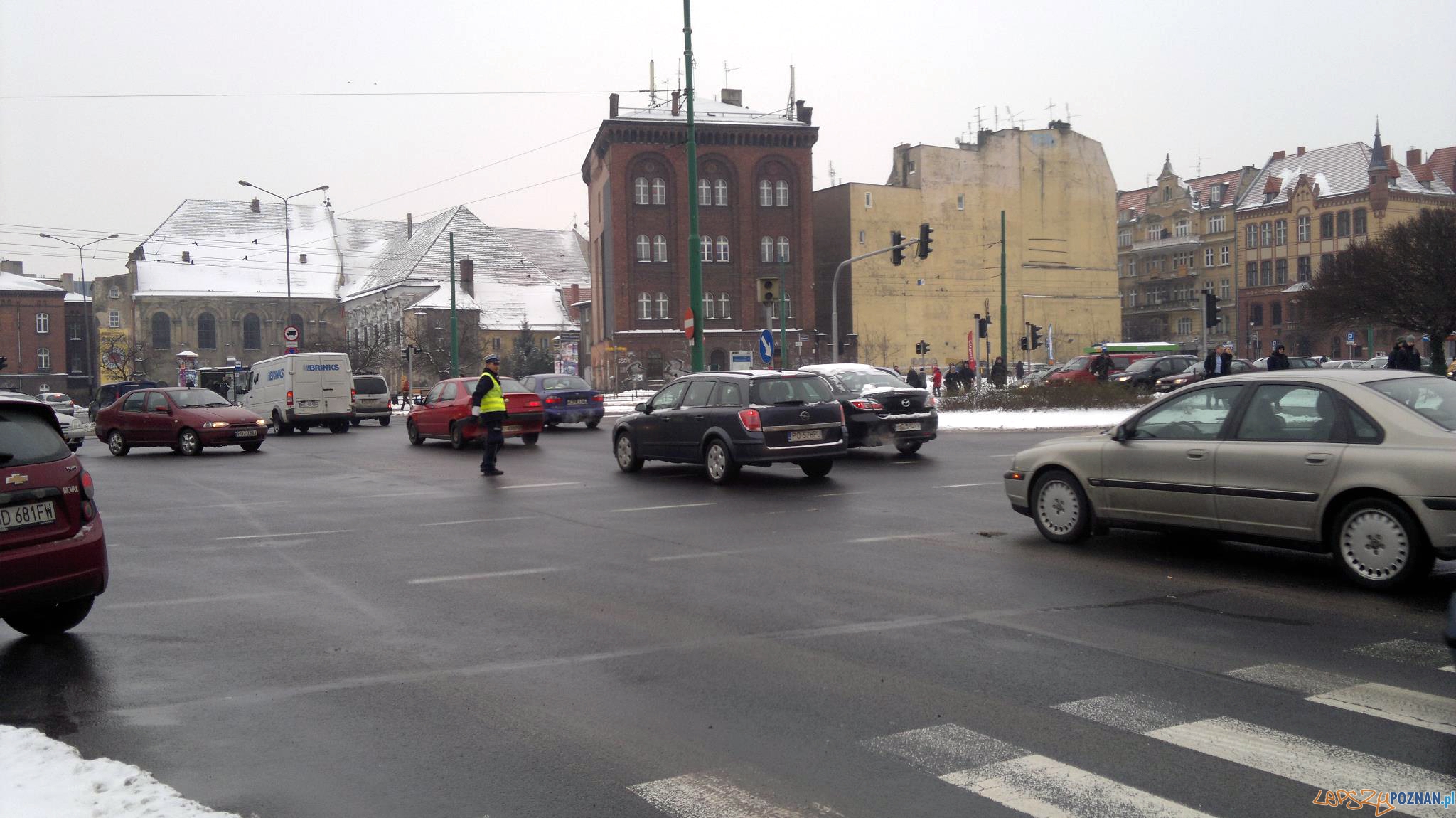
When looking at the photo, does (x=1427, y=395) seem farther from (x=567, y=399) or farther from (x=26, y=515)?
(x=567, y=399)

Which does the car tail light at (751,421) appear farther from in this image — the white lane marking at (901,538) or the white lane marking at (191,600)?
the white lane marking at (191,600)

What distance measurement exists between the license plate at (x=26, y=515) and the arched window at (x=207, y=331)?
100629 millimetres

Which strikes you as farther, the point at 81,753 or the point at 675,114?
the point at 675,114

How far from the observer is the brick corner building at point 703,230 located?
77.2 meters

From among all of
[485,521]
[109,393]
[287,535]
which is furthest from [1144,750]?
[109,393]

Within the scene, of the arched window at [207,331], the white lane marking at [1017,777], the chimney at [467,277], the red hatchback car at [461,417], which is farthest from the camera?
the arched window at [207,331]

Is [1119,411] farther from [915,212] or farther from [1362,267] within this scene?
[915,212]

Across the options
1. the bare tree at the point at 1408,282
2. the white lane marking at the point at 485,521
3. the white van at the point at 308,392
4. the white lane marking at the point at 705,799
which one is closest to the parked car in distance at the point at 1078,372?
the bare tree at the point at 1408,282

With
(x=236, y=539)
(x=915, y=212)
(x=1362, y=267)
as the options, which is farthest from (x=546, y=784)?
(x=915, y=212)

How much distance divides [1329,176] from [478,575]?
320 feet

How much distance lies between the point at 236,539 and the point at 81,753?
7013mm

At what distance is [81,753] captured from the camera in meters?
4.78

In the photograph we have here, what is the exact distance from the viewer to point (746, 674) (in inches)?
233

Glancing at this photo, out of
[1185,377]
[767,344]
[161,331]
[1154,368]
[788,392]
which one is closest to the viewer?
[788,392]
